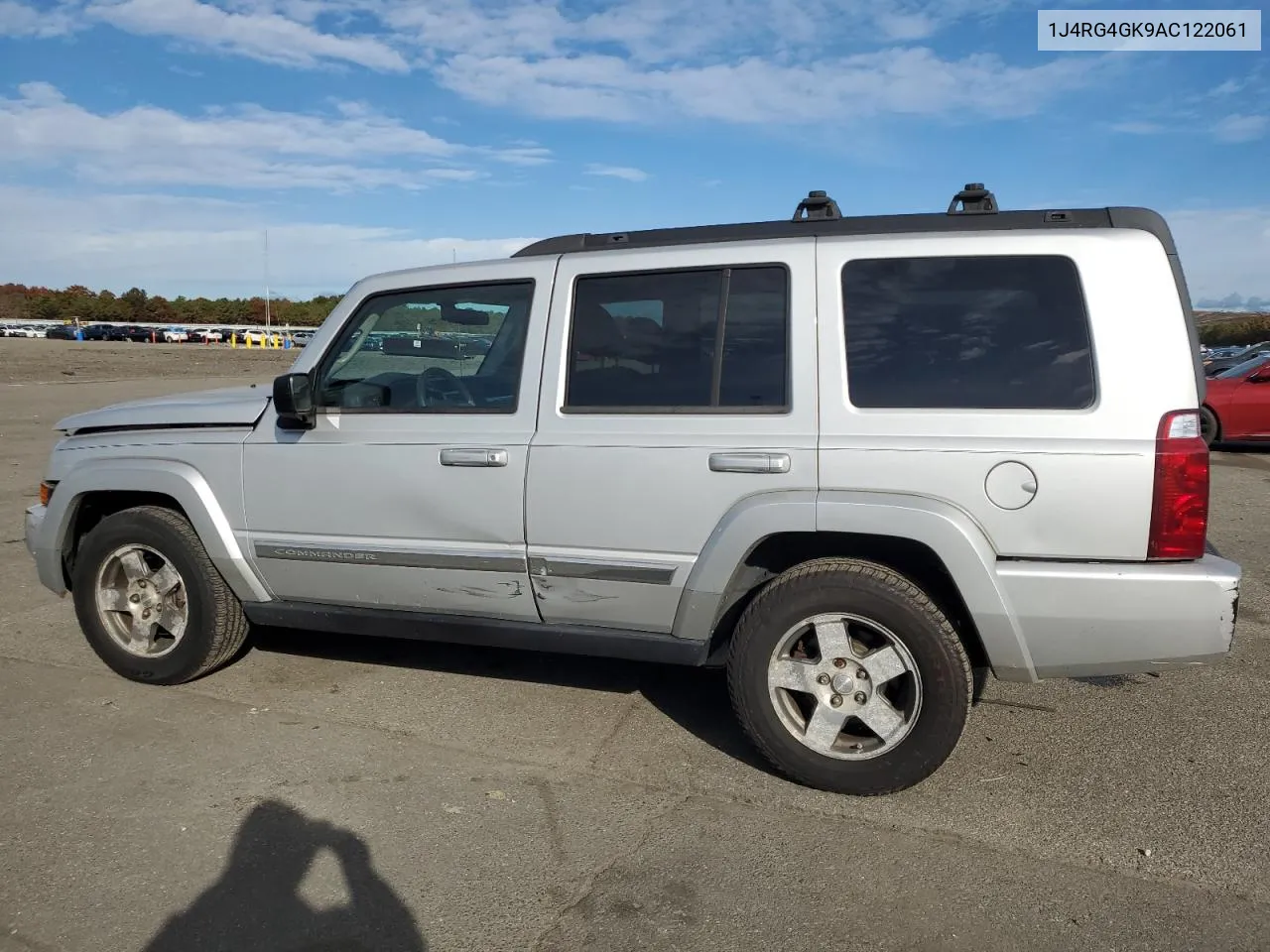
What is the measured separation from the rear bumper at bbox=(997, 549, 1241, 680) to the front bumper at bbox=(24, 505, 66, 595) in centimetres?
423

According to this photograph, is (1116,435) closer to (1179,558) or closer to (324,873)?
(1179,558)

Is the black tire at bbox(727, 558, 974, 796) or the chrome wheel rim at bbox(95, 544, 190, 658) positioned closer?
the black tire at bbox(727, 558, 974, 796)

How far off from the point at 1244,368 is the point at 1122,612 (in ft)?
42.3

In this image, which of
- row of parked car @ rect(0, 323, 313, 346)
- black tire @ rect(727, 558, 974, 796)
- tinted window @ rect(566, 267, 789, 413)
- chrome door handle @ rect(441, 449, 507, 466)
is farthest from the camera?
row of parked car @ rect(0, 323, 313, 346)

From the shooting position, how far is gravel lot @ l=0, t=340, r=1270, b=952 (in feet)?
9.16

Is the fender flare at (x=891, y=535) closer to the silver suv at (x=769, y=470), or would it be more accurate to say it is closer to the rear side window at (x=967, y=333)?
the silver suv at (x=769, y=470)

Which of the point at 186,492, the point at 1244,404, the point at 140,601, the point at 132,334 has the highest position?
the point at 132,334

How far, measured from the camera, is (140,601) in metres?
4.59

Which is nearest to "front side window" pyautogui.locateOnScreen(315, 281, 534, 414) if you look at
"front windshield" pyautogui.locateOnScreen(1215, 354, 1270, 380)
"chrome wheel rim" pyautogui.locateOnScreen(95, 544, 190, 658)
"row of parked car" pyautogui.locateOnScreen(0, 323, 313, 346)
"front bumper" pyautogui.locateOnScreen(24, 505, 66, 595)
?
"chrome wheel rim" pyautogui.locateOnScreen(95, 544, 190, 658)

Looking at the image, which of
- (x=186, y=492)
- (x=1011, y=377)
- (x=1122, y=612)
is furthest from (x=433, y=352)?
(x=1122, y=612)

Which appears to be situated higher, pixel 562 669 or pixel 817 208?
pixel 817 208

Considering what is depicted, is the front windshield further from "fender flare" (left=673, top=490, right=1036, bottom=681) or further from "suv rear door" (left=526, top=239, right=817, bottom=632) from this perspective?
"suv rear door" (left=526, top=239, right=817, bottom=632)

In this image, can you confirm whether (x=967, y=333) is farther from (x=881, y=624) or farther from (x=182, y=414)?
(x=182, y=414)

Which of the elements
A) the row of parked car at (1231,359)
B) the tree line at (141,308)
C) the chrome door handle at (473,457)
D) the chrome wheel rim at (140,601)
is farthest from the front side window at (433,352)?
the tree line at (141,308)
